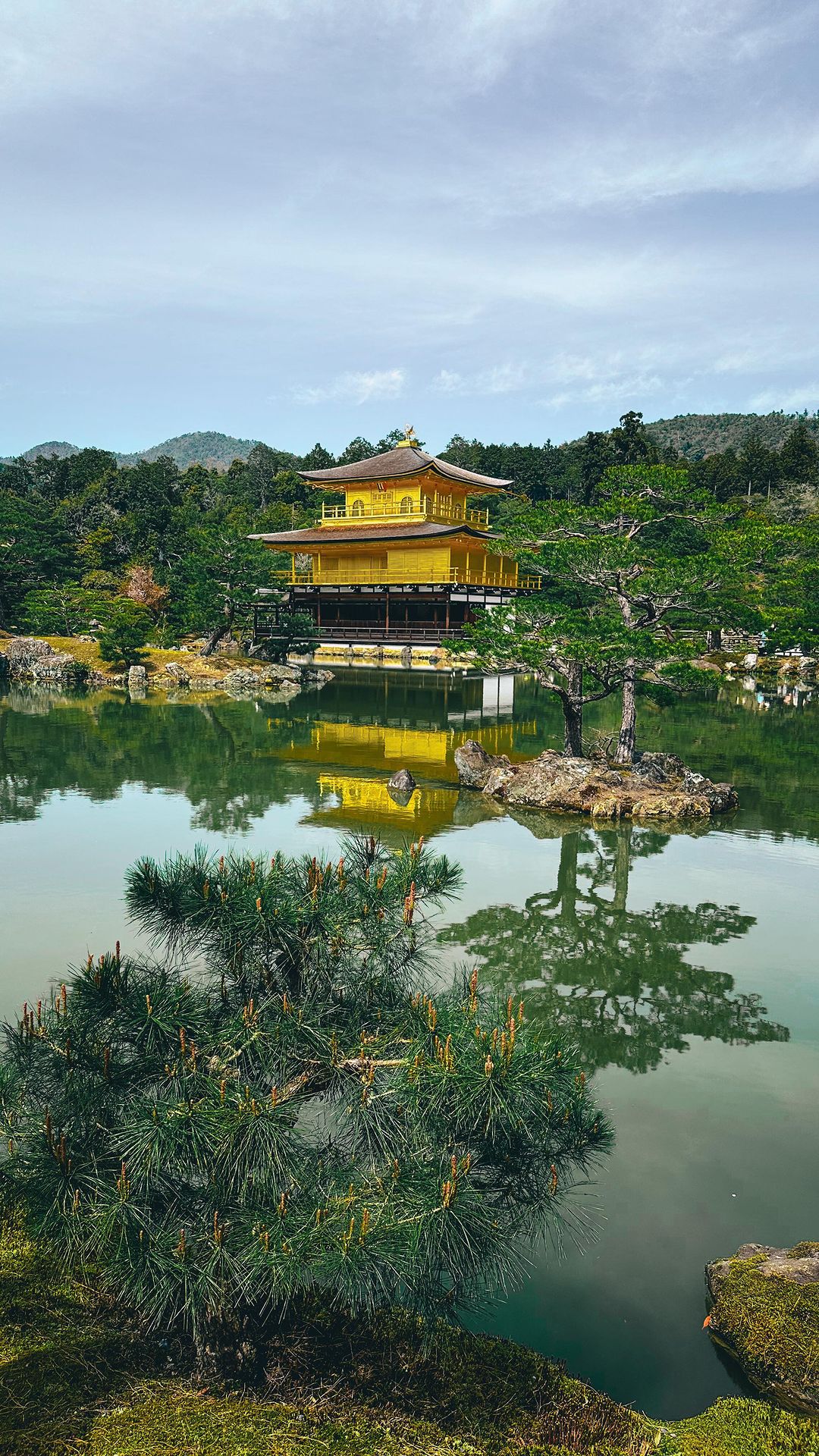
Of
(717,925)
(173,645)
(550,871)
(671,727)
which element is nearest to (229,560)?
(173,645)

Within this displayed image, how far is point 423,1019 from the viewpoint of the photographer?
143 inches

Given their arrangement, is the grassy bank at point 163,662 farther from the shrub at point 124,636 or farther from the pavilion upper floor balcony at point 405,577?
the pavilion upper floor balcony at point 405,577

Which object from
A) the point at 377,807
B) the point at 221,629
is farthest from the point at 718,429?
the point at 377,807

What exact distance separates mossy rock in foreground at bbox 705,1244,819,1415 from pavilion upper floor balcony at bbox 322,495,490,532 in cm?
3766

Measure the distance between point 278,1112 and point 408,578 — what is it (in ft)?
122

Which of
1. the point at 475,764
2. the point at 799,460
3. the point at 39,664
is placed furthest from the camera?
the point at 799,460

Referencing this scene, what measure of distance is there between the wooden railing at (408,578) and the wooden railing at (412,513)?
2.40 metres

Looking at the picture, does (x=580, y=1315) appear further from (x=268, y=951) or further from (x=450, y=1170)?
(x=268, y=951)

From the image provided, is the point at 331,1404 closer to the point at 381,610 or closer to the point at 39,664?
the point at 39,664

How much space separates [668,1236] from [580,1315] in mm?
806

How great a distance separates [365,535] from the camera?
3969 cm

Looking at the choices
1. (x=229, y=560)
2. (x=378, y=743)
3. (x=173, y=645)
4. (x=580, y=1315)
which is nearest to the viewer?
(x=580, y=1315)

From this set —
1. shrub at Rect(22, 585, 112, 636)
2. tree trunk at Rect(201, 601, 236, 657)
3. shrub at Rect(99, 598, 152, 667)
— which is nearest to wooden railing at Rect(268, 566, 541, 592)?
tree trunk at Rect(201, 601, 236, 657)

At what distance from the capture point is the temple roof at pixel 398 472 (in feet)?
132
